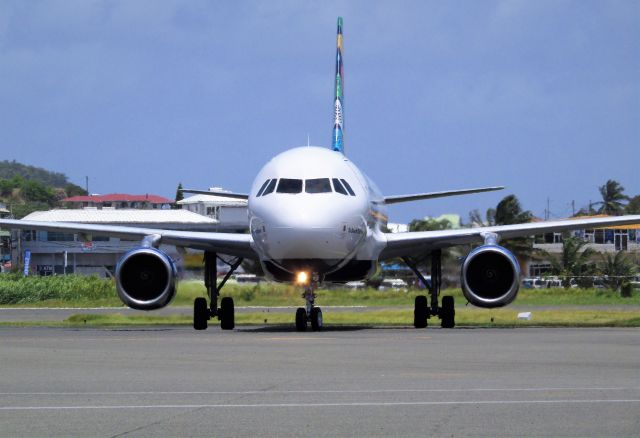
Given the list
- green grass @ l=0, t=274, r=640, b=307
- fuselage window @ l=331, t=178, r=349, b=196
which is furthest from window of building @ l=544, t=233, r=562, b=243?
fuselage window @ l=331, t=178, r=349, b=196

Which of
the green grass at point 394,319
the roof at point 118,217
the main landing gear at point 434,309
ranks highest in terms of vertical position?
the roof at point 118,217

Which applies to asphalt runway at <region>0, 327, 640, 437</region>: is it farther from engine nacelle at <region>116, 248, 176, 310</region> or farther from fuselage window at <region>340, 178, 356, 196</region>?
engine nacelle at <region>116, 248, 176, 310</region>

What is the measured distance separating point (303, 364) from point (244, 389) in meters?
3.46

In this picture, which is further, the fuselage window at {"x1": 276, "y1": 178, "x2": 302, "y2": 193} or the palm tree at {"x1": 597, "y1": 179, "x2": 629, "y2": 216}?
the palm tree at {"x1": 597, "y1": 179, "x2": 629, "y2": 216}

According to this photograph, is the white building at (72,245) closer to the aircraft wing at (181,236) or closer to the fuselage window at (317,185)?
the aircraft wing at (181,236)

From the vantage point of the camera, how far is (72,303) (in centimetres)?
5431

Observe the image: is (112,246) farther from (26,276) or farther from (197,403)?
(197,403)

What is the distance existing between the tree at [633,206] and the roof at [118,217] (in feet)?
151

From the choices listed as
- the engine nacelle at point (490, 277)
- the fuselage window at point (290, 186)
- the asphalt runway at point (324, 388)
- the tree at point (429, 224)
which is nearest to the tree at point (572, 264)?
the tree at point (429, 224)

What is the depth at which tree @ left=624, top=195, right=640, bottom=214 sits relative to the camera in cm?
13504

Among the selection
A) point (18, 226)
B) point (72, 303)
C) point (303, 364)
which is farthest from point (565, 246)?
point (303, 364)

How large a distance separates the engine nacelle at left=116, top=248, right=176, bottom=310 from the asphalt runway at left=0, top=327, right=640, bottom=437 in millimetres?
5884

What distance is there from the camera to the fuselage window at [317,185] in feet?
87.0

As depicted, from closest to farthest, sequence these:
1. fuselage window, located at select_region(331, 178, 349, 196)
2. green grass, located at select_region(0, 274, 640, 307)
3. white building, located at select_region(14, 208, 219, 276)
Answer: fuselage window, located at select_region(331, 178, 349, 196), green grass, located at select_region(0, 274, 640, 307), white building, located at select_region(14, 208, 219, 276)
